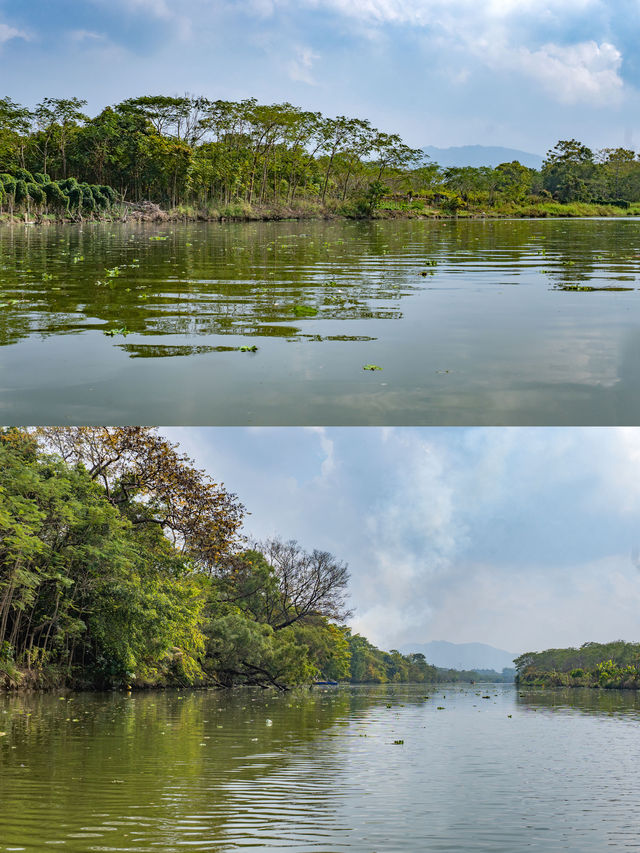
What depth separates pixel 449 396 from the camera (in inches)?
325

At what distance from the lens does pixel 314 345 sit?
1077 cm

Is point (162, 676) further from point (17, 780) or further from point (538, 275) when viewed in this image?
point (17, 780)

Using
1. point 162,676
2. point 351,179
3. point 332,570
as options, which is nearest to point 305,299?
point 162,676

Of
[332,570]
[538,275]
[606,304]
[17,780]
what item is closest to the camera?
[17,780]

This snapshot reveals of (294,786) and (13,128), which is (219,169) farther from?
(294,786)

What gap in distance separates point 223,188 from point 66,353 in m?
68.0

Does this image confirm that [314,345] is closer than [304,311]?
Yes

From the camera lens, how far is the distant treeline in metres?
46.3

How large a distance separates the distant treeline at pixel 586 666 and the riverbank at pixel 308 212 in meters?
39.0

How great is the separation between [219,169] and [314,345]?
63.1 meters

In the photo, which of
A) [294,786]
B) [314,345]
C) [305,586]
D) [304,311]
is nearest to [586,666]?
[305,586]

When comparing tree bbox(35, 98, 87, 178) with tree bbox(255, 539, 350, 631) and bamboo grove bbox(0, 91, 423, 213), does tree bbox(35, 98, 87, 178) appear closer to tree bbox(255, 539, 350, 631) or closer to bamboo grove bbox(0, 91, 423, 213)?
bamboo grove bbox(0, 91, 423, 213)

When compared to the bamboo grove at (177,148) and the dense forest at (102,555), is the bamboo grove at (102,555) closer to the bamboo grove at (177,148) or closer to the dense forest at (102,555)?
the dense forest at (102,555)

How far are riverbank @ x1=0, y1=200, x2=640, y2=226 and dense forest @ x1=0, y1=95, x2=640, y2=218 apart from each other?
0.71 ft
